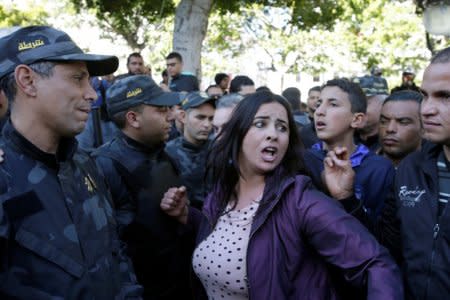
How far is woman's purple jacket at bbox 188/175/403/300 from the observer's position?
2189mm

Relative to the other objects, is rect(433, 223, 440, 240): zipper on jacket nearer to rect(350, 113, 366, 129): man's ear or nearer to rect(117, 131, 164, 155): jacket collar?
rect(350, 113, 366, 129): man's ear

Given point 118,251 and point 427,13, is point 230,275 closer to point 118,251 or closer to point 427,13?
point 118,251

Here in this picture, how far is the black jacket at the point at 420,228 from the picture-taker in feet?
7.46

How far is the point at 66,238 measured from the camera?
2.15 meters

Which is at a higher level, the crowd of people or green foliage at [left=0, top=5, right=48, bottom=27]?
green foliage at [left=0, top=5, right=48, bottom=27]

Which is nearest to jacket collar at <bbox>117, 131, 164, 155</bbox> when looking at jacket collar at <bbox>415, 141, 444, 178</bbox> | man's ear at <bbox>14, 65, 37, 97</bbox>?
man's ear at <bbox>14, 65, 37, 97</bbox>

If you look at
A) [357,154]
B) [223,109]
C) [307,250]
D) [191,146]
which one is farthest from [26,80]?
[191,146]

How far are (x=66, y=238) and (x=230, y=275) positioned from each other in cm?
80

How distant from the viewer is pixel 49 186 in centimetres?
219

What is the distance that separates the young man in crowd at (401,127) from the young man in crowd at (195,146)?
158 centimetres

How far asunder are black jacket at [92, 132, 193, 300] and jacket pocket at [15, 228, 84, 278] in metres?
1.22

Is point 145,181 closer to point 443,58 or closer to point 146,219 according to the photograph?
point 146,219

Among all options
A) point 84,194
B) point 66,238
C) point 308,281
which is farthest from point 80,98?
point 308,281

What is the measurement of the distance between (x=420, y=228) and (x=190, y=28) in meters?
8.15
